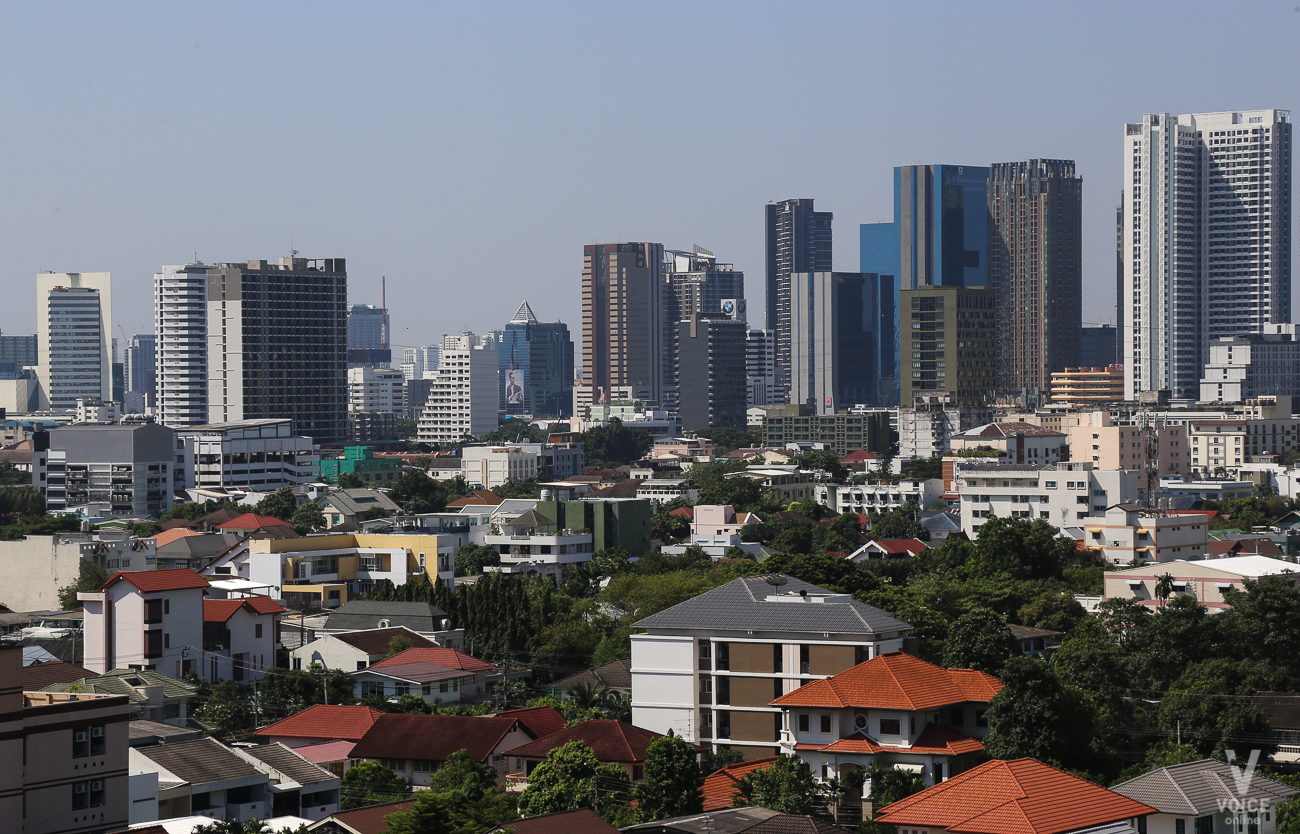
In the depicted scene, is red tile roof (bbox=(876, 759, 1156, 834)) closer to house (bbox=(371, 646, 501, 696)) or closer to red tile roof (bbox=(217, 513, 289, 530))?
house (bbox=(371, 646, 501, 696))

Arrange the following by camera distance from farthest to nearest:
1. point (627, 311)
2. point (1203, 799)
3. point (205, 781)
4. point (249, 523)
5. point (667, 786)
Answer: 1. point (627, 311)
2. point (249, 523)
3. point (205, 781)
4. point (667, 786)
5. point (1203, 799)

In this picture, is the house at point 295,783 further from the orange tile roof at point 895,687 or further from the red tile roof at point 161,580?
the red tile roof at point 161,580

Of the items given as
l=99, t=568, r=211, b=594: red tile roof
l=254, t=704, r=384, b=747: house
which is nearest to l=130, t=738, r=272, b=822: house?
l=254, t=704, r=384, b=747: house

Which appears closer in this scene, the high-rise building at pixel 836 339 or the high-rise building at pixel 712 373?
the high-rise building at pixel 712 373

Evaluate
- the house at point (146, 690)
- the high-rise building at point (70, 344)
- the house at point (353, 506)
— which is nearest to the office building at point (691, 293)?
the high-rise building at point (70, 344)

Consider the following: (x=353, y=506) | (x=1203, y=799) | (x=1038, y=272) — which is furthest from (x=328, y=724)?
(x=1038, y=272)

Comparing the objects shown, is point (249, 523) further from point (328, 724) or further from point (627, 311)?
point (627, 311)
